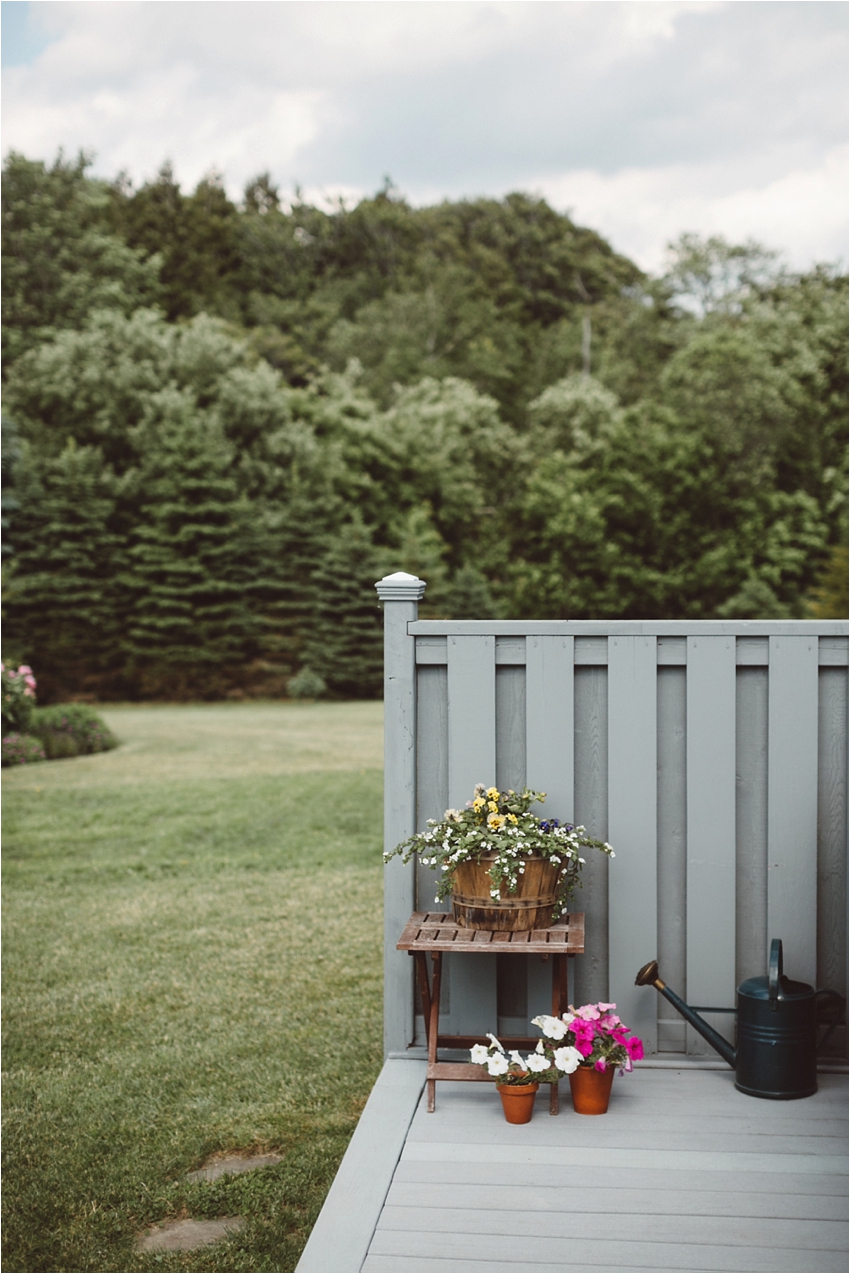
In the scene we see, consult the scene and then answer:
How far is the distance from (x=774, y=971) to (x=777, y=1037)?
0.48 ft

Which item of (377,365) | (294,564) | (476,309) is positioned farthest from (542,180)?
(294,564)

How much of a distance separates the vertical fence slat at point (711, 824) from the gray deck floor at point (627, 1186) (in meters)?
0.23

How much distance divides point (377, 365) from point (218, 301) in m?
3.67

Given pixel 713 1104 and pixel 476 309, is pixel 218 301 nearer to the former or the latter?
pixel 476 309

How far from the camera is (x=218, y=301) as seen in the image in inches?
917

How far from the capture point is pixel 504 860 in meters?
2.24

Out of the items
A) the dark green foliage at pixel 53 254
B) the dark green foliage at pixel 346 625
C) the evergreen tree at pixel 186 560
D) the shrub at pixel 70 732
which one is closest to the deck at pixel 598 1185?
the shrub at pixel 70 732

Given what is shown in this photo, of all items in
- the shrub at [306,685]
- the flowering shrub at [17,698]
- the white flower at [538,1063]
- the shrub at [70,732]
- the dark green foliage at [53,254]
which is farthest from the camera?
the dark green foliage at [53,254]

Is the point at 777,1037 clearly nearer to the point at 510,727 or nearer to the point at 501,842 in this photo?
the point at 501,842

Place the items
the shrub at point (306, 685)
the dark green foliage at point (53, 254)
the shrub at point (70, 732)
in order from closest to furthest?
the shrub at point (70, 732), the shrub at point (306, 685), the dark green foliage at point (53, 254)

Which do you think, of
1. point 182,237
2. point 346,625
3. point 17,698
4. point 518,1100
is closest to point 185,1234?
point 518,1100

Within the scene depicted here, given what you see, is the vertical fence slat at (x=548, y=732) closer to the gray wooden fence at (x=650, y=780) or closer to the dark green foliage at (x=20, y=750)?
the gray wooden fence at (x=650, y=780)

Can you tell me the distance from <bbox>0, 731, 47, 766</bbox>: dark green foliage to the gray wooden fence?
8.00m

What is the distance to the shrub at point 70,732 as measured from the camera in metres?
10.3
